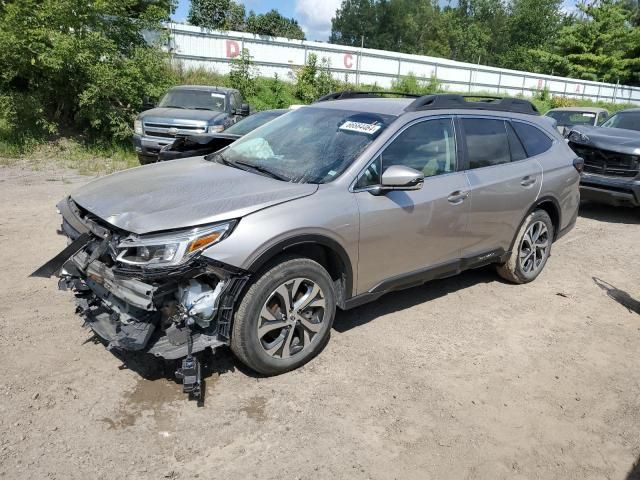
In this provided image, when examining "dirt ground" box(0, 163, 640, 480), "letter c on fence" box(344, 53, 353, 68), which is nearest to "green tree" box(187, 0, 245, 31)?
"letter c on fence" box(344, 53, 353, 68)

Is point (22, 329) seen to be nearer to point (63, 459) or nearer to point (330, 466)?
point (63, 459)

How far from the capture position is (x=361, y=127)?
4.07 meters

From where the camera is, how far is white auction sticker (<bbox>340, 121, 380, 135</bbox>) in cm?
400

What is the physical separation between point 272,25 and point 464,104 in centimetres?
6634

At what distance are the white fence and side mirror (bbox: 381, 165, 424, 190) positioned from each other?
17499 mm

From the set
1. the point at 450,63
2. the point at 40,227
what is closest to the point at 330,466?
the point at 40,227

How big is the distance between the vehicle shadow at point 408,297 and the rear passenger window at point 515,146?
124 cm

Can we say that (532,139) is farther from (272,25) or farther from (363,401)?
(272,25)

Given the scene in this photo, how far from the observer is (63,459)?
267 centimetres

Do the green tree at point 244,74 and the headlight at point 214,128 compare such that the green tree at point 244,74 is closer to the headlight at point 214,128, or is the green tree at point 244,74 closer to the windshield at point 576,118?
the headlight at point 214,128

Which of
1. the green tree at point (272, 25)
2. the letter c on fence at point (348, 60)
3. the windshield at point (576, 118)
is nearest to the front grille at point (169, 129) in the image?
the windshield at point (576, 118)

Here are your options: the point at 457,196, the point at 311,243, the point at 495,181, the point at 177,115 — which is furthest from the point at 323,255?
the point at 177,115

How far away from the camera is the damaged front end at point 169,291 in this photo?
2969 millimetres

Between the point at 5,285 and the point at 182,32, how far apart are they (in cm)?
1728
